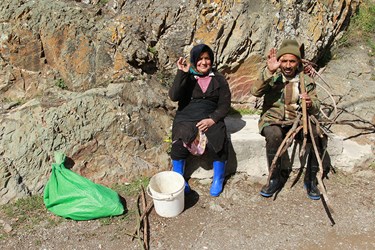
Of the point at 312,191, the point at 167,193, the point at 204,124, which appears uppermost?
the point at 204,124

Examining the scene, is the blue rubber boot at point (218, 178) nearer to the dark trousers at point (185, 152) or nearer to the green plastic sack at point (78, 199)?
the dark trousers at point (185, 152)

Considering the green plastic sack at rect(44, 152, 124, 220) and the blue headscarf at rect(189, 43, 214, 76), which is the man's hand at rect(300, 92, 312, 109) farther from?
the green plastic sack at rect(44, 152, 124, 220)

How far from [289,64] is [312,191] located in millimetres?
1333

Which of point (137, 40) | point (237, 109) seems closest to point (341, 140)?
point (237, 109)

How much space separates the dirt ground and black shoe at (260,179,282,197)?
0.06m

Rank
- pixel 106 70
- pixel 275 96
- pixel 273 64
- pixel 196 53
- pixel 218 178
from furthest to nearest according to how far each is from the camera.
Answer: pixel 106 70 → pixel 218 178 → pixel 275 96 → pixel 196 53 → pixel 273 64

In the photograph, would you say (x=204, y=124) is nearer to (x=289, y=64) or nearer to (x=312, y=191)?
(x=289, y=64)

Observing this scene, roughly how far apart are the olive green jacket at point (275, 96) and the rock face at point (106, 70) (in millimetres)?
1214

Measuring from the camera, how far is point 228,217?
132 inches

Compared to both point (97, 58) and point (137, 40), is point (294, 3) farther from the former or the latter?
point (97, 58)

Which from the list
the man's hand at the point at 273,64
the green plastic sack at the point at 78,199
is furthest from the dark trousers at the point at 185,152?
the man's hand at the point at 273,64

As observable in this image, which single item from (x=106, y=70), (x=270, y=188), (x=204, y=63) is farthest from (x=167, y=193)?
(x=106, y=70)

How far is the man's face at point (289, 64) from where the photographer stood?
3312 millimetres

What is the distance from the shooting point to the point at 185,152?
356cm
